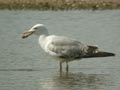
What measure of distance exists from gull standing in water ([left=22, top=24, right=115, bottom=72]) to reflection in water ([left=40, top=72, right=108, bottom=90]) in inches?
21.8

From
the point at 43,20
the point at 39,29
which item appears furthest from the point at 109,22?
the point at 39,29

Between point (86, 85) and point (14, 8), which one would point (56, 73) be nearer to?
point (86, 85)

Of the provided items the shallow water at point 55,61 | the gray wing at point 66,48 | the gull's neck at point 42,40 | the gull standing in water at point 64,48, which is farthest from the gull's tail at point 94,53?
the gull's neck at point 42,40

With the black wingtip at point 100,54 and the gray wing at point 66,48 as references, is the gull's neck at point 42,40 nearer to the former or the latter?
the gray wing at point 66,48

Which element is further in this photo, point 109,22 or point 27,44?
point 109,22

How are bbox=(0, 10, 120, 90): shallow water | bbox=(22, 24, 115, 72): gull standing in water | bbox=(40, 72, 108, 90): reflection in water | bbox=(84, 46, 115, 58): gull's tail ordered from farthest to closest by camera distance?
bbox=(84, 46, 115, 58): gull's tail
bbox=(22, 24, 115, 72): gull standing in water
bbox=(0, 10, 120, 90): shallow water
bbox=(40, 72, 108, 90): reflection in water

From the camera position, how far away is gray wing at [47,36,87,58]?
1552 centimetres

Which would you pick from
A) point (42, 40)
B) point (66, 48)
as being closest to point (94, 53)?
point (66, 48)

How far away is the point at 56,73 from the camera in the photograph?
15.3m

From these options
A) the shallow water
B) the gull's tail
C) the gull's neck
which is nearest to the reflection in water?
the shallow water

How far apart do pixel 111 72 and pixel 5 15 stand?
467 inches

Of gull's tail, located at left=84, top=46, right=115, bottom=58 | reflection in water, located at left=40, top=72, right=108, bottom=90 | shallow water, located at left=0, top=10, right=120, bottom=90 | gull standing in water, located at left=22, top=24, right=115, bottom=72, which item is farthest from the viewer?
gull's tail, located at left=84, top=46, right=115, bottom=58

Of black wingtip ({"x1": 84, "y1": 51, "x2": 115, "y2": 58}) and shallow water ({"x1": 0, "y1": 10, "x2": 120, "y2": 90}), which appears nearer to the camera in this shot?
shallow water ({"x1": 0, "y1": 10, "x2": 120, "y2": 90})

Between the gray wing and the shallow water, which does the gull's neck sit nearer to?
the gray wing
